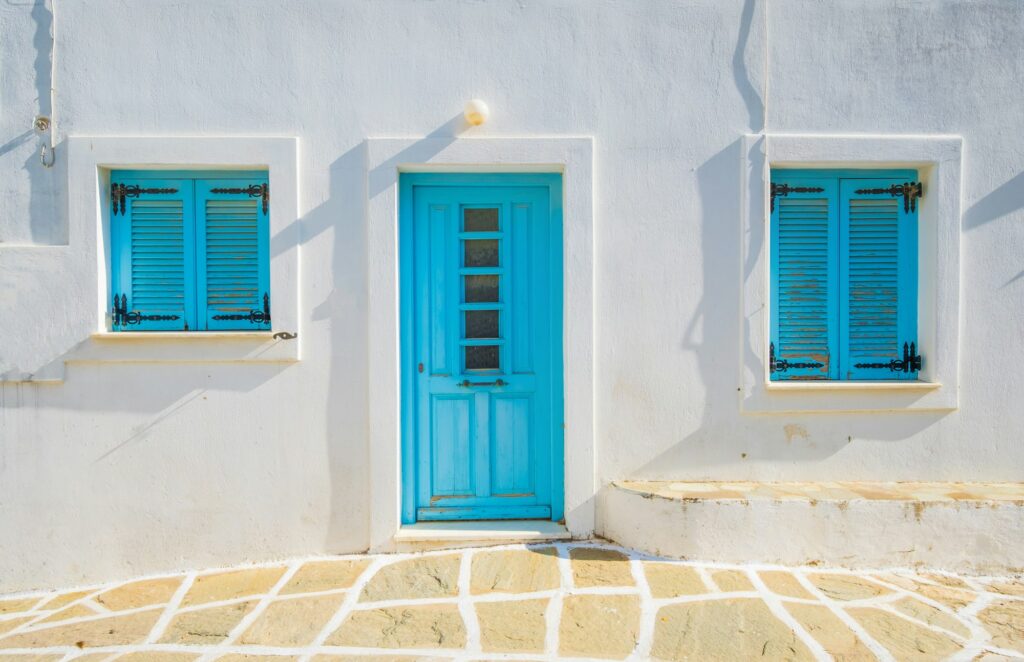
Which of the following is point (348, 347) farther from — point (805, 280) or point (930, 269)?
point (930, 269)

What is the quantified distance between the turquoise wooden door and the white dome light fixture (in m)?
0.40

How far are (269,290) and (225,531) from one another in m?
1.66

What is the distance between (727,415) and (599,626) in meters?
1.75

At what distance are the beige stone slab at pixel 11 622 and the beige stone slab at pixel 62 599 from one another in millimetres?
116

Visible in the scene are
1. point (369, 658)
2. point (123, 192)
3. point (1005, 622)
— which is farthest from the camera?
point (123, 192)

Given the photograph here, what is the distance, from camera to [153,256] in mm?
4398

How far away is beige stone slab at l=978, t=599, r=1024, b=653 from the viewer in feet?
11.0

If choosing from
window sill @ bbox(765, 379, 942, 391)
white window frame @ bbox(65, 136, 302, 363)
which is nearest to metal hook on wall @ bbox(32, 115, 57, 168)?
white window frame @ bbox(65, 136, 302, 363)

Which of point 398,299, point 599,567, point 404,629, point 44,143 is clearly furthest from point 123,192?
point 599,567

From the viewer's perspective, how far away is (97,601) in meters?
4.04

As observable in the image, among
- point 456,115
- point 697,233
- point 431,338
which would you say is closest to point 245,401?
point 431,338

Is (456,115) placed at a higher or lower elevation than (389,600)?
higher

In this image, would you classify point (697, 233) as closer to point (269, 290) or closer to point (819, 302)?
point (819, 302)

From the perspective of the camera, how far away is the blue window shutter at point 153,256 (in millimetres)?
4375
